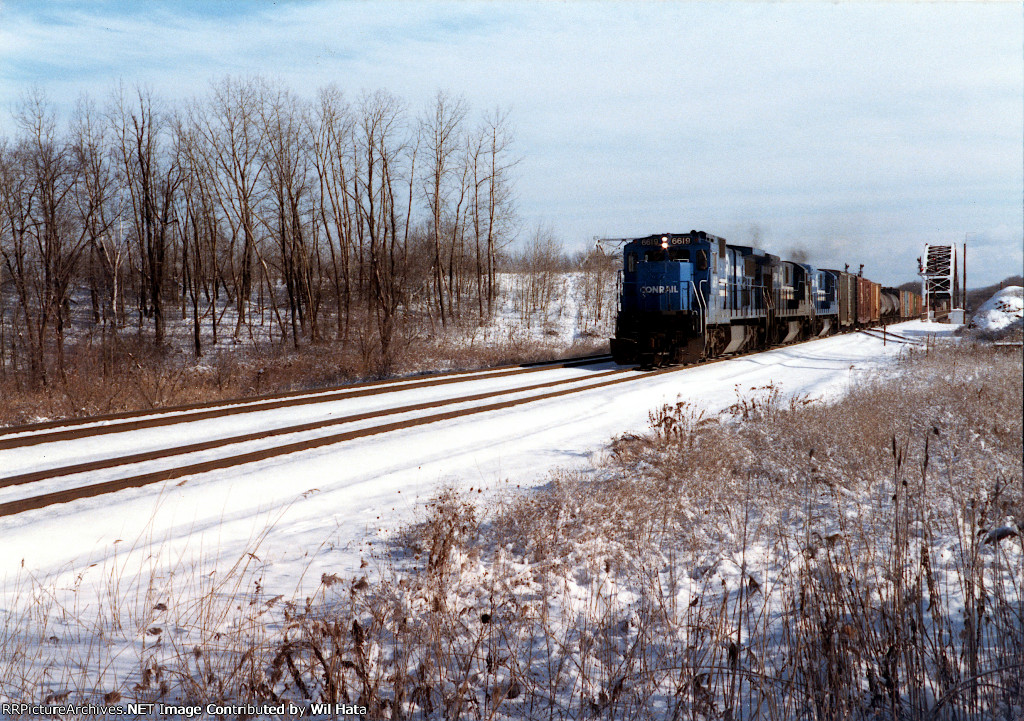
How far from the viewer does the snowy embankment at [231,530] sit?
350 cm

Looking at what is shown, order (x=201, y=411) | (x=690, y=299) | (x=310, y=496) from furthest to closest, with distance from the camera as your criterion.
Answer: (x=690, y=299) < (x=201, y=411) < (x=310, y=496)

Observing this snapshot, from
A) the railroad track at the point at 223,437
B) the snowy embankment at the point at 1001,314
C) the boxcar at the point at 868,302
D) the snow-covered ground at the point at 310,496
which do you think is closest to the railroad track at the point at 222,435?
the railroad track at the point at 223,437

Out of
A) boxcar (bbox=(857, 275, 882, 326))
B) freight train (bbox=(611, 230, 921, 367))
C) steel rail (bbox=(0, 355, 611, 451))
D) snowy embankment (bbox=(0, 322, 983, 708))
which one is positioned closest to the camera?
snowy embankment (bbox=(0, 322, 983, 708))

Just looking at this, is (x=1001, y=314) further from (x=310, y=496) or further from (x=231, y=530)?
(x=231, y=530)

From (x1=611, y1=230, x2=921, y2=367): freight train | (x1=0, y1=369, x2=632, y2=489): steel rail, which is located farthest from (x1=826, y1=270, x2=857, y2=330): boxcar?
(x1=0, y1=369, x2=632, y2=489): steel rail

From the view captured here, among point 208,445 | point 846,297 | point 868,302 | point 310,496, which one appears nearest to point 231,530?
point 310,496

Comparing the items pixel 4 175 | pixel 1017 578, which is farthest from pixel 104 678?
pixel 4 175

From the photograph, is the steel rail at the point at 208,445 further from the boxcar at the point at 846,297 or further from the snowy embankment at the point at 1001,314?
the boxcar at the point at 846,297

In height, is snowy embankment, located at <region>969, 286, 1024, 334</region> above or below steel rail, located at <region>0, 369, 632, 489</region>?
above

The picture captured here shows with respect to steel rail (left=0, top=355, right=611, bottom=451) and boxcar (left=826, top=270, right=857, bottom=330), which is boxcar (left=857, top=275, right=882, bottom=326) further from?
steel rail (left=0, top=355, right=611, bottom=451)

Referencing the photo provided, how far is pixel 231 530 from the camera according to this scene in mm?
4949

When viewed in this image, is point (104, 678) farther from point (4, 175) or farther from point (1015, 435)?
point (4, 175)

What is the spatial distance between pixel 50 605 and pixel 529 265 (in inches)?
2079

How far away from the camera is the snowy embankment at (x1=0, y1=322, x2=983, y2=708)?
138 inches
